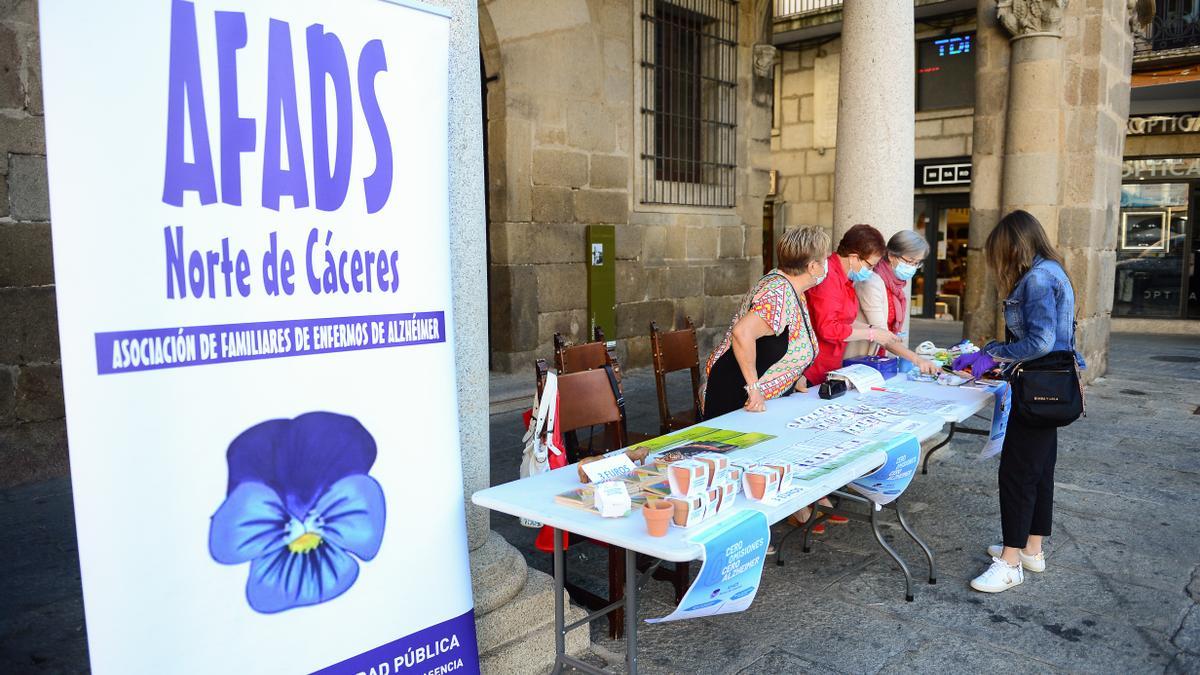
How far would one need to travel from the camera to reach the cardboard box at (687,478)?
2.12m

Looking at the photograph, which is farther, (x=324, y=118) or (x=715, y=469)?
(x=715, y=469)

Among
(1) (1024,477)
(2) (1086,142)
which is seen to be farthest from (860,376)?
(2) (1086,142)

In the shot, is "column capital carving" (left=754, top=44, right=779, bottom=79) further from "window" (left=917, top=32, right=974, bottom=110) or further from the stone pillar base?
the stone pillar base

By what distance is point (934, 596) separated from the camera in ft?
10.7

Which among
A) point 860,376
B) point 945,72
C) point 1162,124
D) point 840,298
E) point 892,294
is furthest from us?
point 945,72

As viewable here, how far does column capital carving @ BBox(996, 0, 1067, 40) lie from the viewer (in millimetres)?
6883

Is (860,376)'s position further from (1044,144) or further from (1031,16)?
(1031,16)

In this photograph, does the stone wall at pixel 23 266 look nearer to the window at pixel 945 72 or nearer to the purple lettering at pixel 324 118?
the purple lettering at pixel 324 118

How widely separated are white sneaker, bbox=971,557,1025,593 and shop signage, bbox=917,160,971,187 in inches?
447

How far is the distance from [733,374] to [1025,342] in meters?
1.17

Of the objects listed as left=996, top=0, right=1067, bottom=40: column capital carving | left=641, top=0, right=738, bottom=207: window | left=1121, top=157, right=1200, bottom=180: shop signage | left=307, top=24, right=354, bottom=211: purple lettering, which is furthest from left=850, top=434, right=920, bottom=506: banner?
left=1121, top=157, right=1200, bottom=180: shop signage

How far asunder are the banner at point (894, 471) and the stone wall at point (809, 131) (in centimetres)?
1171

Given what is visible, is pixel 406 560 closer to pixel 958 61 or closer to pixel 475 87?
pixel 475 87

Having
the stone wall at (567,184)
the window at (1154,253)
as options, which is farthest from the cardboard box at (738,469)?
the window at (1154,253)
